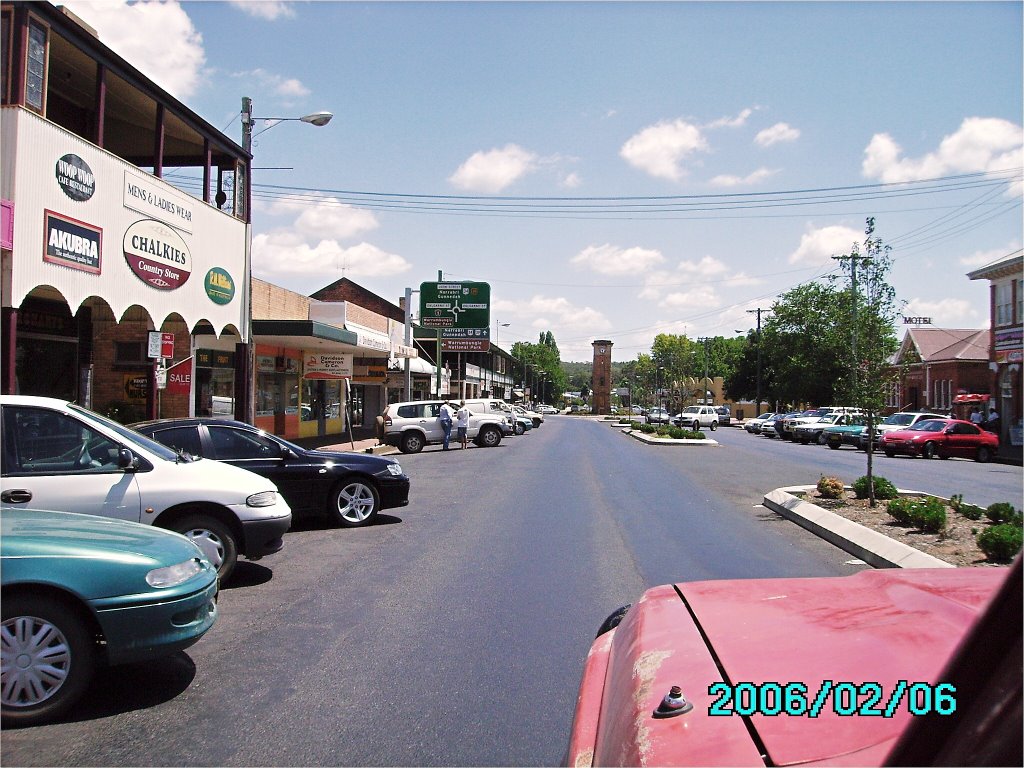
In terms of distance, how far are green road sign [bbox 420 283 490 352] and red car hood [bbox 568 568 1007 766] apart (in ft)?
128

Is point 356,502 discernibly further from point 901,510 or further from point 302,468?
point 901,510

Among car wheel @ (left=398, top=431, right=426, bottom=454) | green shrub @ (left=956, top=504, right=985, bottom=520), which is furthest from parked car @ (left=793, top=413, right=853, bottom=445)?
green shrub @ (left=956, top=504, right=985, bottom=520)

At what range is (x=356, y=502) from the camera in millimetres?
11289

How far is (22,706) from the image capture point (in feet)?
14.5

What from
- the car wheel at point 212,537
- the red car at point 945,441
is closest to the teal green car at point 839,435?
the red car at point 945,441

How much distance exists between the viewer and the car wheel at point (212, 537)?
23.7ft

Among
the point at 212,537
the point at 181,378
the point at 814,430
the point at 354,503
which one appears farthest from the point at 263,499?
the point at 814,430

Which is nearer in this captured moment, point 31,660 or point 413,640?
point 31,660

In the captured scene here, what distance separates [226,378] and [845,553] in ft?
65.0

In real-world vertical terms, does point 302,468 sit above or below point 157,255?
below

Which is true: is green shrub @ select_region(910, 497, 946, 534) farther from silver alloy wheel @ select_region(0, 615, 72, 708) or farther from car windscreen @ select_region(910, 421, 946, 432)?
car windscreen @ select_region(910, 421, 946, 432)

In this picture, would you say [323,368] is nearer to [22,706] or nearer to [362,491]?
[362,491]
